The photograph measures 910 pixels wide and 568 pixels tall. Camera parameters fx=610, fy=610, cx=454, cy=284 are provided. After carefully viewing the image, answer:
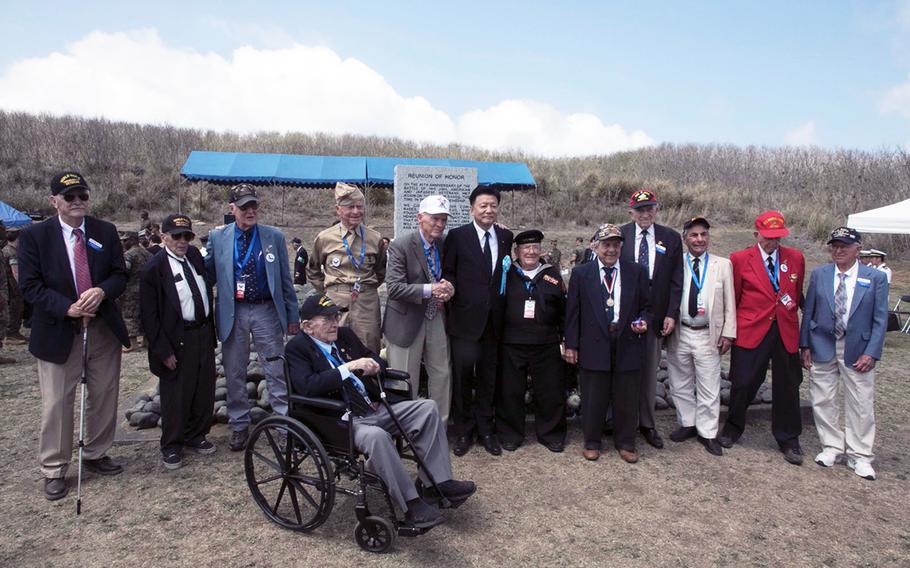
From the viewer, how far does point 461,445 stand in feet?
15.7

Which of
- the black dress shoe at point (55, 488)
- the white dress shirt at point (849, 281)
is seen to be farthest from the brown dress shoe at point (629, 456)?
the black dress shoe at point (55, 488)

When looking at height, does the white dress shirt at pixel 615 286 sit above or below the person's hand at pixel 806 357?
above

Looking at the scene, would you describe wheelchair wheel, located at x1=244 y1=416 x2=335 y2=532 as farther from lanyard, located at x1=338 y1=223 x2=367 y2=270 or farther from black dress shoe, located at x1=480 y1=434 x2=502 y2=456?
lanyard, located at x1=338 y1=223 x2=367 y2=270

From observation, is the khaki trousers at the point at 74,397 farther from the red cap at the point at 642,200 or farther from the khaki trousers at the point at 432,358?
the red cap at the point at 642,200

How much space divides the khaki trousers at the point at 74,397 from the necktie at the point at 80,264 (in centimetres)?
25

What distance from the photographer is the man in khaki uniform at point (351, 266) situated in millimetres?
4785

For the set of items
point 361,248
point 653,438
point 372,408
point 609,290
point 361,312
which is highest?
point 361,248

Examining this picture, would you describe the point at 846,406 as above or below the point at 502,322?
below

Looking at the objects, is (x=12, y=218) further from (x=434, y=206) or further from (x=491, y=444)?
(x=491, y=444)

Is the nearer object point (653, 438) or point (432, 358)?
point (432, 358)

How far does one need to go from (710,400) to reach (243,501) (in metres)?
3.58

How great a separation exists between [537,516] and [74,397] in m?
3.13

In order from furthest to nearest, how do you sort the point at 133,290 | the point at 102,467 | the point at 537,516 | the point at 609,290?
the point at 133,290 < the point at 609,290 < the point at 102,467 < the point at 537,516

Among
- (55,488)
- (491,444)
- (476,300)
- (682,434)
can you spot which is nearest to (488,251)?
(476,300)
